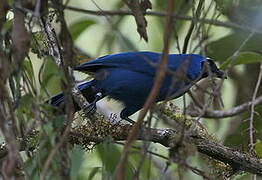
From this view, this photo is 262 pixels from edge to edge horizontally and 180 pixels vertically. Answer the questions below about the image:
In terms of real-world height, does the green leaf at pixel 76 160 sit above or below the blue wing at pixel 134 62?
below

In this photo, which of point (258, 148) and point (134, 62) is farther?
point (134, 62)

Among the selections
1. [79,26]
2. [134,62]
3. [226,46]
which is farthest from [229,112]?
[79,26]

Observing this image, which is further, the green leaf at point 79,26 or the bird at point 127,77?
the green leaf at point 79,26

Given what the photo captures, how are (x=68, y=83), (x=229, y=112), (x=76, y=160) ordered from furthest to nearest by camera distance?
(x=229, y=112)
(x=76, y=160)
(x=68, y=83)

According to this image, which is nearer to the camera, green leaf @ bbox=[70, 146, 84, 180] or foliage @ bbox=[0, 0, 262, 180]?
foliage @ bbox=[0, 0, 262, 180]

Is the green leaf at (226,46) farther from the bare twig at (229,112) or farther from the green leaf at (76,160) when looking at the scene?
the green leaf at (76,160)

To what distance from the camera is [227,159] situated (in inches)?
135

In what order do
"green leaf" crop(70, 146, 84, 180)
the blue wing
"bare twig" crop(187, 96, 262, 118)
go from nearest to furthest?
1. "green leaf" crop(70, 146, 84, 180)
2. the blue wing
3. "bare twig" crop(187, 96, 262, 118)

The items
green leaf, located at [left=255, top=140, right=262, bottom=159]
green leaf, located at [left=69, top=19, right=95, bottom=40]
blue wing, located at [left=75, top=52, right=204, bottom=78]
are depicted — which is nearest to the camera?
→ green leaf, located at [left=255, top=140, right=262, bottom=159]

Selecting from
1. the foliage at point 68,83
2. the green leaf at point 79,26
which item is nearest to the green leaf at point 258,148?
the foliage at point 68,83

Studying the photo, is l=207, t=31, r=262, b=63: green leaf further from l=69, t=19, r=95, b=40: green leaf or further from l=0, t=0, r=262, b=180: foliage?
l=69, t=19, r=95, b=40: green leaf

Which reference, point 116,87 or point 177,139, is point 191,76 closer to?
point 116,87

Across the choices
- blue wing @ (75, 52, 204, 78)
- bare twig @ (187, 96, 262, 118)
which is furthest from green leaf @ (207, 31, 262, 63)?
bare twig @ (187, 96, 262, 118)

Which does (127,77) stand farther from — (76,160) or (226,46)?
(76,160)
